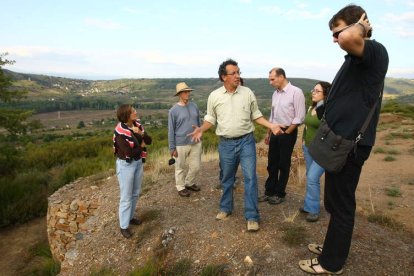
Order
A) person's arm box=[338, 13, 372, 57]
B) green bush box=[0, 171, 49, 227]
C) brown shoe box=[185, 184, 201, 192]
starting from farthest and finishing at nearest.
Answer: green bush box=[0, 171, 49, 227]
brown shoe box=[185, 184, 201, 192]
person's arm box=[338, 13, 372, 57]

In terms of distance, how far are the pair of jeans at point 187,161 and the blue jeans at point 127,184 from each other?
3.51 feet

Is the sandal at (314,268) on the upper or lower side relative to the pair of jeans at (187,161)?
lower

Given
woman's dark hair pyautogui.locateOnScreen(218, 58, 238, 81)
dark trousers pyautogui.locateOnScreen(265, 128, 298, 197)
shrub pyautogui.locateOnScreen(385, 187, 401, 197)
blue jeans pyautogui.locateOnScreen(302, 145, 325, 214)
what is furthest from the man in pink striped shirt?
shrub pyautogui.locateOnScreen(385, 187, 401, 197)

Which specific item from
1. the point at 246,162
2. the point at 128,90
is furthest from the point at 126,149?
the point at 128,90

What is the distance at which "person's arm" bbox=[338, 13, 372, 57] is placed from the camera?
199 cm

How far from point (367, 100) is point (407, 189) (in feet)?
20.5

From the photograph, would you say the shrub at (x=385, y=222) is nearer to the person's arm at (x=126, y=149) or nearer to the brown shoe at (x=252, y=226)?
the brown shoe at (x=252, y=226)

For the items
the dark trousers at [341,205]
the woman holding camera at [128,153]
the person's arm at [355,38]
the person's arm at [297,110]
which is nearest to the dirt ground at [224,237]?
the dark trousers at [341,205]

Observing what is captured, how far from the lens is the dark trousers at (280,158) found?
464cm

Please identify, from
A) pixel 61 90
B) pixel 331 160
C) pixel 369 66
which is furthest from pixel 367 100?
pixel 61 90

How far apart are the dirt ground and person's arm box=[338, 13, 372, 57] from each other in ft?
7.64

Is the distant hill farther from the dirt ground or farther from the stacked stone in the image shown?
the dirt ground

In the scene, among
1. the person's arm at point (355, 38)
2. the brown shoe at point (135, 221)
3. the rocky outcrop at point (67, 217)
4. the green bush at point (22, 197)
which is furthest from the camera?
the green bush at point (22, 197)

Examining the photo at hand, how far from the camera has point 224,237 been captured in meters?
4.21
